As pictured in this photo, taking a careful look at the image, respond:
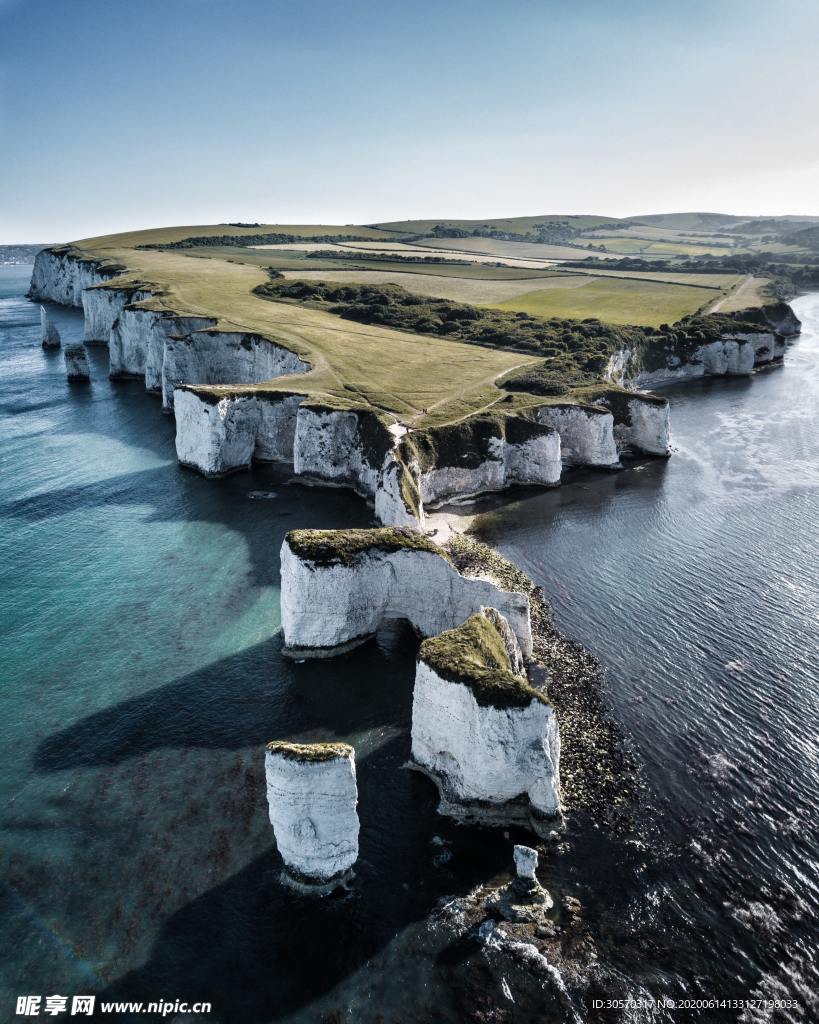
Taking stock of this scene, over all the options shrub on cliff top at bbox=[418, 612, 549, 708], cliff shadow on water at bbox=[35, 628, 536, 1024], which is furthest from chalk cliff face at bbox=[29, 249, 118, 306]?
shrub on cliff top at bbox=[418, 612, 549, 708]

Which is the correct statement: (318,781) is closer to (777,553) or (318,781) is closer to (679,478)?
(777,553)

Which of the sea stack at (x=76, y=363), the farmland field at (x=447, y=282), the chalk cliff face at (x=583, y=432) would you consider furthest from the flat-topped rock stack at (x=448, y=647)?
the farmland field at (x=447, y=282)

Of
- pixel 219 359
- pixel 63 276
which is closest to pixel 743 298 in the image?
pixel 219 359

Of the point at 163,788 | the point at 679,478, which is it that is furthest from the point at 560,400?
the point at 163,788

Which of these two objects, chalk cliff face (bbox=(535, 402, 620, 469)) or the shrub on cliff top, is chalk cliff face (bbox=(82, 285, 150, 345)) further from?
the shrub on cliff top

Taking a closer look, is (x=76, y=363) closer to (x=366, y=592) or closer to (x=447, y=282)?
(x=366, y=592)

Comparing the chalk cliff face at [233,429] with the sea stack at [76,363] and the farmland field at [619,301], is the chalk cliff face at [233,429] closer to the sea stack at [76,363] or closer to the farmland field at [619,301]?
the sea stack at [76,363]
